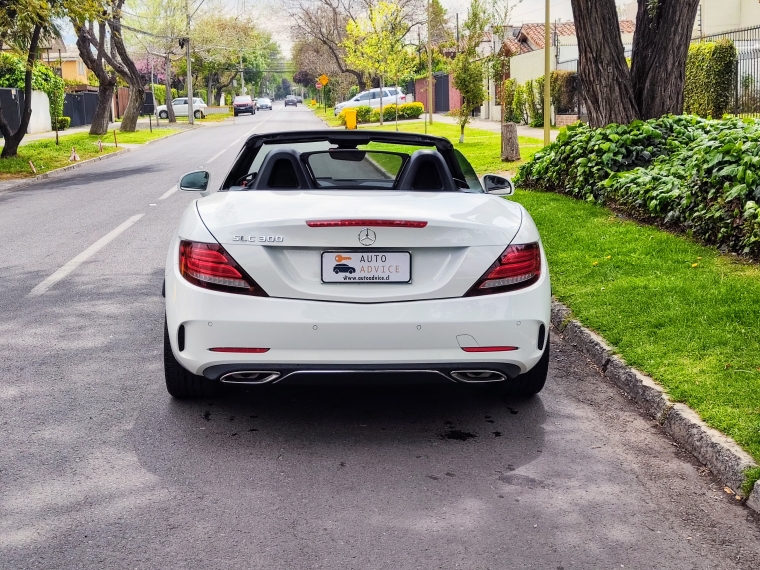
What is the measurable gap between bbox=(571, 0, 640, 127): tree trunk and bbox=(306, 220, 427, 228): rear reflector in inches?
368

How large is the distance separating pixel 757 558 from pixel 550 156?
10.7m

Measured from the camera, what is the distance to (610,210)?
11172mm

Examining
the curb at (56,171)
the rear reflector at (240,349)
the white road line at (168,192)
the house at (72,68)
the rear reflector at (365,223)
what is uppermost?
the house at (72,68)

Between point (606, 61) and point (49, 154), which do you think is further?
point (49, 154)

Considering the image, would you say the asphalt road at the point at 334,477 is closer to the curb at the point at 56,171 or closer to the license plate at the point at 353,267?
the license plate at the point at 353,267

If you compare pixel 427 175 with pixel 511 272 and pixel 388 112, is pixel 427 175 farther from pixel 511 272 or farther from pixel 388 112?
pixel 388 112

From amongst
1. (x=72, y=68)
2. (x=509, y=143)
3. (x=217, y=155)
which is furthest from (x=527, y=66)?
(x=72, y=68)

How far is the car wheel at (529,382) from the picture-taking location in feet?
16.4

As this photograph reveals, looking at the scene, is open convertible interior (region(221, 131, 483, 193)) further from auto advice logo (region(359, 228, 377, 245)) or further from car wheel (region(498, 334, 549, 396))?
car wheel (region(498, 334, 549, 396))

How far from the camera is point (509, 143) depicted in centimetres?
2073

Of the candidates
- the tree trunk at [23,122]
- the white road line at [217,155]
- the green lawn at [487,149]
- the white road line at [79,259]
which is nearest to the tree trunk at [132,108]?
the white road line at [217,155]

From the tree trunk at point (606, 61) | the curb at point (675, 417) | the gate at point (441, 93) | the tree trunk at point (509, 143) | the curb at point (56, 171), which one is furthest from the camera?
the gate at point (441, 93)

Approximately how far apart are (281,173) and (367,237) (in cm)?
106

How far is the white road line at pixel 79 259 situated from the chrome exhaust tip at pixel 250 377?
13.5ft
